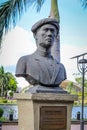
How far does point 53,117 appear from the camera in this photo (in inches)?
253

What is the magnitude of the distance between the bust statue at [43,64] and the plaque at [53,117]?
1.37 feet

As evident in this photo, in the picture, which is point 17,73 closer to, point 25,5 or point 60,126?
point 60,126

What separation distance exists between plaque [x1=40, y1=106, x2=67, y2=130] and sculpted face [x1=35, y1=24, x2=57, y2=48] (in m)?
1.14

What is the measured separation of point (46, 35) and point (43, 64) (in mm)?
521

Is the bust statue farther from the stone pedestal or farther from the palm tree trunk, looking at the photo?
the palm tree trunk

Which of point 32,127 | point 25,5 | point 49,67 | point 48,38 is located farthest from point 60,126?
point 25,5

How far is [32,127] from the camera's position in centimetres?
636

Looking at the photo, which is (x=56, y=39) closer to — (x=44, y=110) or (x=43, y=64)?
(x=43, y=64)

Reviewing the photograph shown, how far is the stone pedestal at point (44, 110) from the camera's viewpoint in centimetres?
630

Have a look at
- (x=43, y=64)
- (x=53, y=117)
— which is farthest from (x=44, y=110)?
(x=43, y=64)

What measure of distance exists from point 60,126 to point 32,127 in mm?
508

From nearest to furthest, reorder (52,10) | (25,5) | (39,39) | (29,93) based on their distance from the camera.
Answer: (29,93)
(39,39)
(25,5)
(52,10)

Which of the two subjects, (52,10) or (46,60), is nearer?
(46,60)

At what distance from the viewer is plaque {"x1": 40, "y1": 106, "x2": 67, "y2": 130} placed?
251 inches
